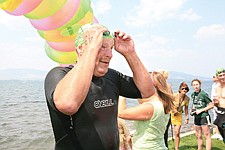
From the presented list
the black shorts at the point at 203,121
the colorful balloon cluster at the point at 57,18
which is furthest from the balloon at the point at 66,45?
the black shorts at the point at 203,121

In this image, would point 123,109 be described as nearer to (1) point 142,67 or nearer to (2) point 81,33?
(1) point 142,67

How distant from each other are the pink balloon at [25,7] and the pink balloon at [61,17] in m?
0.21

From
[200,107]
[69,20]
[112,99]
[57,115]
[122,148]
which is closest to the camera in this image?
[57,115]

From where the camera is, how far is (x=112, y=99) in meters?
1.72

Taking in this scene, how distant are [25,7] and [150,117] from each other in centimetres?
157

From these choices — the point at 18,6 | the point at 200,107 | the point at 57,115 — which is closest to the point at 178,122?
the point at 200,107

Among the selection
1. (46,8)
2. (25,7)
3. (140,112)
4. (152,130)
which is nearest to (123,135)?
(152,130)

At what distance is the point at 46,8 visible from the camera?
2883mm

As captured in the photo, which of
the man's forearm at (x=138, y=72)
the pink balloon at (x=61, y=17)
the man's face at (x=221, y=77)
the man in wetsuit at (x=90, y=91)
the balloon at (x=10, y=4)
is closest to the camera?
the man in wetsuit at (x=90, y=91)

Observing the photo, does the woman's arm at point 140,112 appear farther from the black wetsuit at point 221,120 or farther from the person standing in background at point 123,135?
the black wetsuit at point 221,120

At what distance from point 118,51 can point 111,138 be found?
1.75 ft

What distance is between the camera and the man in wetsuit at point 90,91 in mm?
1391

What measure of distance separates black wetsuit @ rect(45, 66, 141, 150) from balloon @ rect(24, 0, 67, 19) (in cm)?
140

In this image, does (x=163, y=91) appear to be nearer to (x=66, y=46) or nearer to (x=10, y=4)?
(x=66, y=46)
